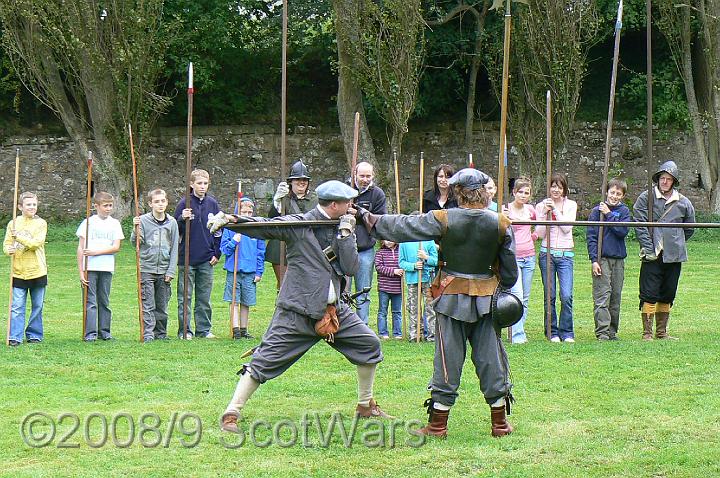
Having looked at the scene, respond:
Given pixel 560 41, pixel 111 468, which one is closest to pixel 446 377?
pixel 111 468

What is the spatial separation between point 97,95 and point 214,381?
16.4 meters

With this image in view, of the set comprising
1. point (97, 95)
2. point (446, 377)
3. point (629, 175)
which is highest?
point (97, 95)

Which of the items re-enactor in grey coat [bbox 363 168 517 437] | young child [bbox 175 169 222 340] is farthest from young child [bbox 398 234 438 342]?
re-enactor in grey coat [bbox 363 168 517 437]

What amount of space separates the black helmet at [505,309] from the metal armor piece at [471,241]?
0.80 feet

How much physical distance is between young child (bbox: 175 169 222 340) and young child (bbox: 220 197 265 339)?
6.3 inches

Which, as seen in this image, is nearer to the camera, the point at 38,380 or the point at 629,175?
the point at 38,380

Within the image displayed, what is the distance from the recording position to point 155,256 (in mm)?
11562

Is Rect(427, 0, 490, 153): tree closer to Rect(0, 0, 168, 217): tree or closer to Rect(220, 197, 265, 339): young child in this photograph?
Rect(0, 0, 168, 217): tree

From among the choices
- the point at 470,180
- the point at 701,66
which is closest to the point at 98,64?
the point at 701,66

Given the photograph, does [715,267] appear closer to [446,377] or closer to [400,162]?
[400,162]

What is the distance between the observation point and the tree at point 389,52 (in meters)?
23.1

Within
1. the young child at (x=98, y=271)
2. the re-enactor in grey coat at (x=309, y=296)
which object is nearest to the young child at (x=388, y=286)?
the young child at (x=98, y=271)

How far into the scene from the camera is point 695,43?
82.6 feet

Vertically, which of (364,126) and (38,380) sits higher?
(364,126)
